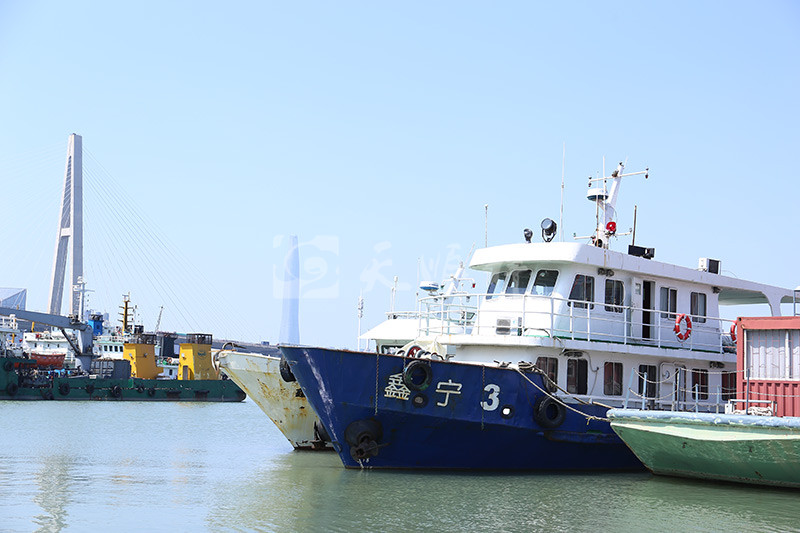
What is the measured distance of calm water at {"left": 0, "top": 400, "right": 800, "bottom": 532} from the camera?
Answer: 11648 mm

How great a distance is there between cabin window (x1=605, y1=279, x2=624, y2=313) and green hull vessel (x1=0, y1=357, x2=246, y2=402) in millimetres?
34298

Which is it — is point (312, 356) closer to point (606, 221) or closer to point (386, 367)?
point (386, 367)

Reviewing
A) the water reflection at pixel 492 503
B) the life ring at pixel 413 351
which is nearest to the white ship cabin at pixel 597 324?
the life ring at pixel 413 351

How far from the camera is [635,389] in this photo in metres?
17.2

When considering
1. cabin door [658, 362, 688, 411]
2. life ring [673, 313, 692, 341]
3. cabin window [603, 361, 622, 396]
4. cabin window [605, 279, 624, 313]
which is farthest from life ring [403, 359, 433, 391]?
life ring [673, 313, 692, 341]

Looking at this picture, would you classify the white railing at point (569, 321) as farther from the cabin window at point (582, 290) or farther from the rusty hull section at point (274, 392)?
the rusty hull section at point (274, 392)

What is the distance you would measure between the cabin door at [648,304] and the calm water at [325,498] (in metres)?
2.99

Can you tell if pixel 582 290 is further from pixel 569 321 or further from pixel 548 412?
pixel 548 412

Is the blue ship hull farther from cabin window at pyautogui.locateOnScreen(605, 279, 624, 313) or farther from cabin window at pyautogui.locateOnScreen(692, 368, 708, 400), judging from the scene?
cabin window at pyautogui.locateOnScreen(692, 368, 708, 400)

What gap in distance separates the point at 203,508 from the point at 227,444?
1144 cm

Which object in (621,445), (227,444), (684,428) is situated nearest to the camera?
(684,428)

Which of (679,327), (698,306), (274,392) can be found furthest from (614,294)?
(274,392)

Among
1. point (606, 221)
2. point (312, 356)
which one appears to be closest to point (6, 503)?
point (312, 356)

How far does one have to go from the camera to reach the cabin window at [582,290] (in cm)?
1682
